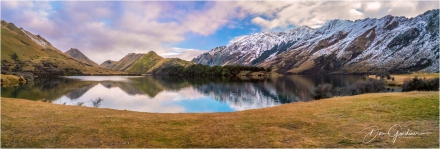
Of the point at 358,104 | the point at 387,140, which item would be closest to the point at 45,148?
the point at 387,140

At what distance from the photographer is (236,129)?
19312mm

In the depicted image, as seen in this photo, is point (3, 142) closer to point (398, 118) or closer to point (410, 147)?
point (410, 147)

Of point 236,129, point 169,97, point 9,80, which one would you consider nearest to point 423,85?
point 169,97

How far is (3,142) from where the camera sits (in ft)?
50.8

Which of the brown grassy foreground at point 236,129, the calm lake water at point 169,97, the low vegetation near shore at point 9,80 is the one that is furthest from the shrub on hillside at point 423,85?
the low vegetation near shore at point 9,80

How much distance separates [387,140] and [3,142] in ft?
79.5

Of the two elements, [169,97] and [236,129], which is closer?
[236,129]

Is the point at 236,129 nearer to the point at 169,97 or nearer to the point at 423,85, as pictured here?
the point at 169,97

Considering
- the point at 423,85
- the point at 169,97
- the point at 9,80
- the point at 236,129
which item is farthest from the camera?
the point at 9,80

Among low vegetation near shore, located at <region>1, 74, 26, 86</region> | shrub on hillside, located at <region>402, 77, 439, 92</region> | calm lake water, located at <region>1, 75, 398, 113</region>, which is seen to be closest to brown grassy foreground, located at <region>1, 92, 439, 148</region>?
calm lake water, located at <region>1, 75, 398, 113</region>

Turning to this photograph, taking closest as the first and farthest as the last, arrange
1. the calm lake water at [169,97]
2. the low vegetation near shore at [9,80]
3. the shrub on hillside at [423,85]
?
the calm lake water at [169,97] → the shrub on hillside at [423,85] → the low vegetation near shore at [9,80]

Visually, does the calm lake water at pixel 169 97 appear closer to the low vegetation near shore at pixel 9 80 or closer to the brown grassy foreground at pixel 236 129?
the low vegetation near shore at pixel 9 80

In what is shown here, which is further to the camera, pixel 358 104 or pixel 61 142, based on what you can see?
pixel 358 104

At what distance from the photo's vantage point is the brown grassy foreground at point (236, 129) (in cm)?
1560
